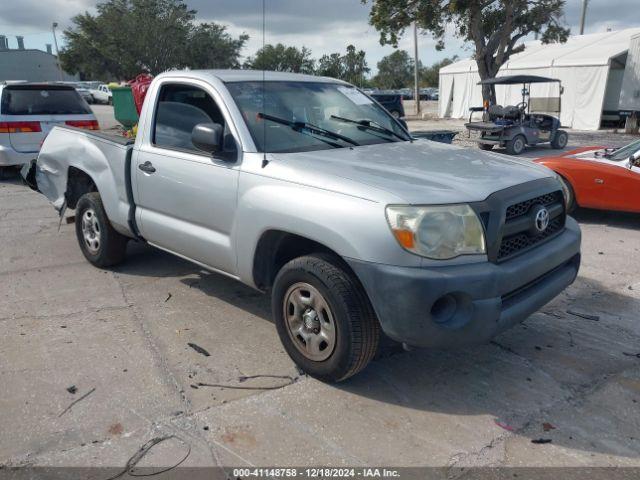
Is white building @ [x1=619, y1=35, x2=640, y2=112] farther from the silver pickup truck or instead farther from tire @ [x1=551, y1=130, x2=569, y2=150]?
the silver pickup truck

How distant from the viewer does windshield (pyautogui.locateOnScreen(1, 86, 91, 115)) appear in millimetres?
9680

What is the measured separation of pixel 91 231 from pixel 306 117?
8.73 ft

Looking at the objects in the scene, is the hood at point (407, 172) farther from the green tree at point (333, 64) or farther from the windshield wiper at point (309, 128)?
the green tree at point (333, 64)

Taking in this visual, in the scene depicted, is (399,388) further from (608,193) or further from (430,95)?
(430,95)

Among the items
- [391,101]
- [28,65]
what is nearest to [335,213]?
[391,101]

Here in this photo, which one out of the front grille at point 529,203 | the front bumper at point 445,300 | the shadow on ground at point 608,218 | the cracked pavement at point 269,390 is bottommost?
the cracked pavement at point 269,390

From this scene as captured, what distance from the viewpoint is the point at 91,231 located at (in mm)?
5523

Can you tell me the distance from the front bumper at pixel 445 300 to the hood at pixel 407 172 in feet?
1.24

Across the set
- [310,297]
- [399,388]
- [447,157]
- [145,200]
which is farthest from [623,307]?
[145,200]

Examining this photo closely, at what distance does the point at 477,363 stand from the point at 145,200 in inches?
111

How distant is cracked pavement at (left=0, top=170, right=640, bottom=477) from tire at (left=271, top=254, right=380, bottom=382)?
0.63 ft

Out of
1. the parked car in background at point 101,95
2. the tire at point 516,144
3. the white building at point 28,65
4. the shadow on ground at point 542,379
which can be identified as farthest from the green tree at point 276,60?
the white building at point 28,65

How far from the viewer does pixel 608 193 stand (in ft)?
23.2

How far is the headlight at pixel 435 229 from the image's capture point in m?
2.89
